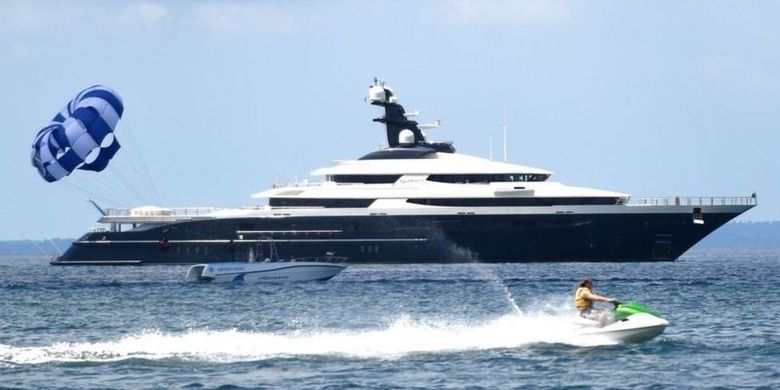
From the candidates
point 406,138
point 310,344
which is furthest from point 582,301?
point 406,138

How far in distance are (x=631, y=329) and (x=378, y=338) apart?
19.1 feet

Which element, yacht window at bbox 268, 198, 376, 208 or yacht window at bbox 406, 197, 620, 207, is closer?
yacht window at bbox 406, 197, 620, 207

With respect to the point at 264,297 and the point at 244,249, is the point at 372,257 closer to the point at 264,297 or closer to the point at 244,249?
the point at 244,249

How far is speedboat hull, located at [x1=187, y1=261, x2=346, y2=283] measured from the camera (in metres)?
72.2

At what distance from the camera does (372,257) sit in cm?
8944

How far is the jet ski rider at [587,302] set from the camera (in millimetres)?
34000

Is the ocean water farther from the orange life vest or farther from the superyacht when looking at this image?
the superyacht

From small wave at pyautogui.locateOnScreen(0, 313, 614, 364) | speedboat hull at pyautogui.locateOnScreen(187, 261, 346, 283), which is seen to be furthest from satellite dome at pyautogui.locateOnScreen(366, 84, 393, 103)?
small wave at pyautogui.locateOnScreen(0, 313, 614, 364)

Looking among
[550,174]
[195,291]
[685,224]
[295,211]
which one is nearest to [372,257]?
[295,211]

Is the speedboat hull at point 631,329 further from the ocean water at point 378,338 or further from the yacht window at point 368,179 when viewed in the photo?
the yacht window at point 368,179

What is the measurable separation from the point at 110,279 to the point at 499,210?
22.7 meters

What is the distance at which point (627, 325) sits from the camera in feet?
113

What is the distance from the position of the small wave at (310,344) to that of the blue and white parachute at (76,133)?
27051 millimetres

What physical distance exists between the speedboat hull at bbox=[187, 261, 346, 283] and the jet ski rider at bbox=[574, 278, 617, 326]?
3818cm
